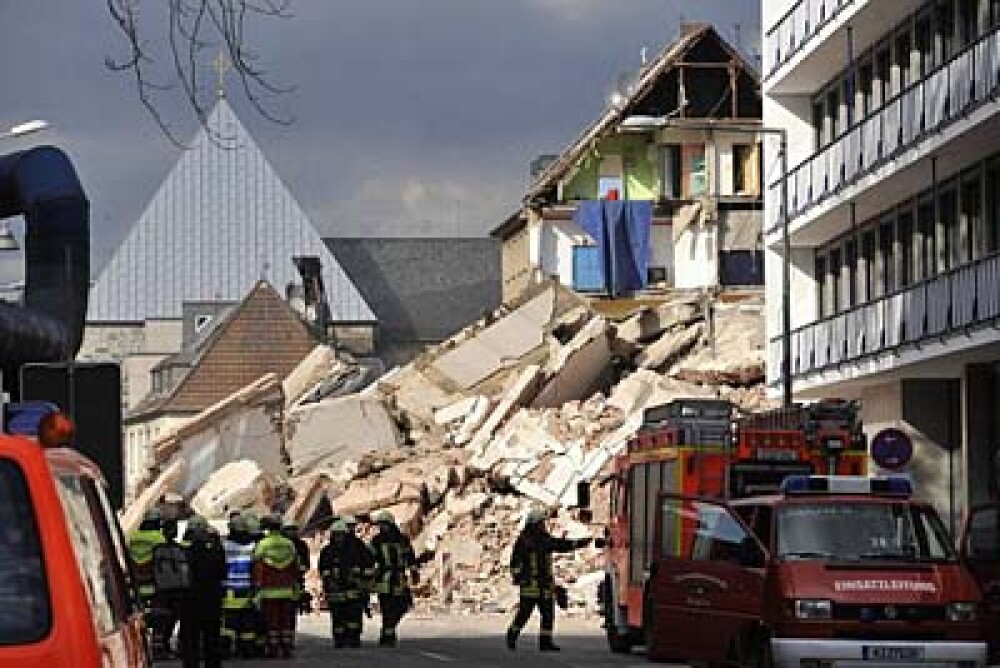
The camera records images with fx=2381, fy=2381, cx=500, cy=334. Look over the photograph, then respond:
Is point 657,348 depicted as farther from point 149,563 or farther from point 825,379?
point 149,563

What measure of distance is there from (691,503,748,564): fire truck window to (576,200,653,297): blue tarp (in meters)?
58.1

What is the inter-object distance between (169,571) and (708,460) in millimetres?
8067

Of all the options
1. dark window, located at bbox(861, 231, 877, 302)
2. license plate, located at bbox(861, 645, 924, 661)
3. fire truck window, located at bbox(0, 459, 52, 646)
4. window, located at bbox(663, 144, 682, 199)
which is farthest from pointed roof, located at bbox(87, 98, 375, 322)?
fire truck window, located at bbox(0, 459, 52, 646)

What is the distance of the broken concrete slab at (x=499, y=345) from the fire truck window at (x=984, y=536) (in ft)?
129

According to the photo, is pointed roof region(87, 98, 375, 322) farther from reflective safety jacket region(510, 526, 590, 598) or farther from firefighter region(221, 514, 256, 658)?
firefighter region(221, 514, 256, 658)

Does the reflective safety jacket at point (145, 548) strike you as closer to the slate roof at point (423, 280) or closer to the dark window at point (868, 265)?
the dark window at point (868, 265)

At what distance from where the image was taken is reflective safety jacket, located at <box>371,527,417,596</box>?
3288 cm

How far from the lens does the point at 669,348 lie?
207 feet

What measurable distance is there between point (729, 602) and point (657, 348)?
41.9 metres

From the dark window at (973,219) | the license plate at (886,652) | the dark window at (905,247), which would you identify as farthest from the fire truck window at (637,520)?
the dark window at (905,247)

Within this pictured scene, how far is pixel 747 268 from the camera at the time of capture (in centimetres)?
8031

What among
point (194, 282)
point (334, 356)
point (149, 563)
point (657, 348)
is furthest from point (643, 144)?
point (149, 563)

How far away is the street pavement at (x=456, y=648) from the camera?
27.6m

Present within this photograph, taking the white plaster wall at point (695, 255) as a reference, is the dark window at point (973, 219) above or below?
below
